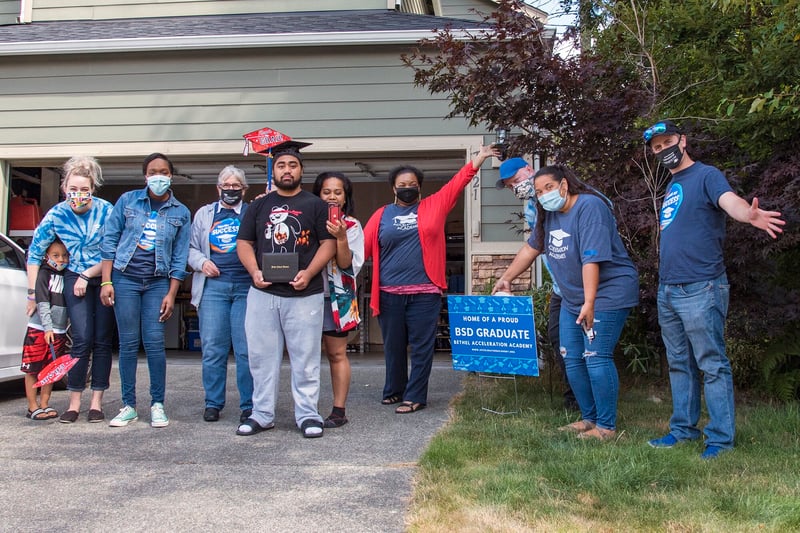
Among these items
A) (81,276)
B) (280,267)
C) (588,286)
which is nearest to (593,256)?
(588,286)

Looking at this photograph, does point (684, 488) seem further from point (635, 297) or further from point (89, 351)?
point (89, 351)

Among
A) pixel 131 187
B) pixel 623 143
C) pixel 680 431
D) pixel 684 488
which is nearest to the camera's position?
pixel 684 488

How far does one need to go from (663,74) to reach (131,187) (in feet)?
29.7

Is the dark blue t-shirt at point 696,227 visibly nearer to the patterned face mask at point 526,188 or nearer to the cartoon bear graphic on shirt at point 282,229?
the patterned face mask at point 526,188

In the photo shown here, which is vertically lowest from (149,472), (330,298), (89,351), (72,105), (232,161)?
(149,472)

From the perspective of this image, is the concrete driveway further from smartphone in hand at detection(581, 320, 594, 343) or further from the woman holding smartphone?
smartphone in hand at detection(581, 320, 594, 343)

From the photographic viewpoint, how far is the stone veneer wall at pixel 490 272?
7.91m

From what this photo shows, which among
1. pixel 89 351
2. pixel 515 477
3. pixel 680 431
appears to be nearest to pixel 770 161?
pixel 680 431

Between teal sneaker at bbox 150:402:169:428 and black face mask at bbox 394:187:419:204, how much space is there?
2.28 meters

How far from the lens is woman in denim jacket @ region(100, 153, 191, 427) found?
4602 millimetres

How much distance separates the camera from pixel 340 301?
468cm

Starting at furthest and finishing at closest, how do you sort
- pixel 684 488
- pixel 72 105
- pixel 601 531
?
1. pixel 72 105
2. pixel 684 488
3. pixel 601 531

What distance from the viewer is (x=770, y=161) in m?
4.69

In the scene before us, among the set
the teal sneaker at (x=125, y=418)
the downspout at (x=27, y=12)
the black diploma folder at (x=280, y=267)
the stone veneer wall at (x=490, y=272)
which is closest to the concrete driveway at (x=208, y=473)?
the teal sneaker at (x=125, y=418)
